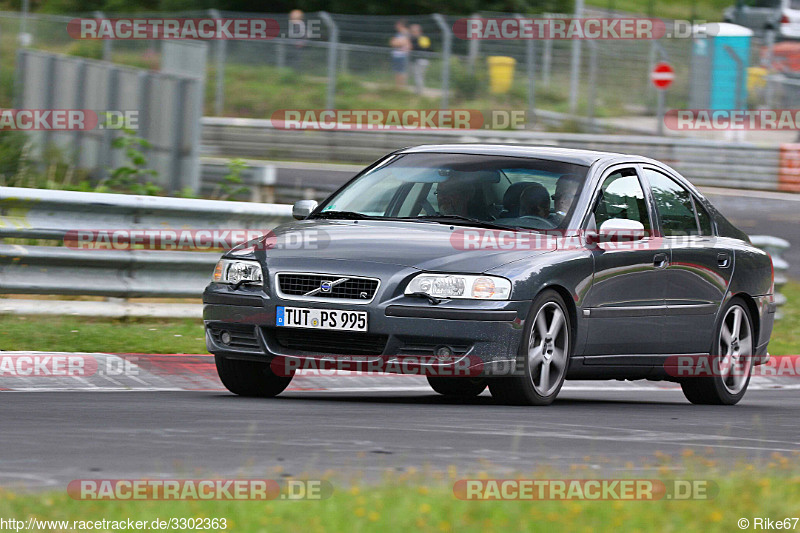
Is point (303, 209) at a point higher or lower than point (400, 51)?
lower

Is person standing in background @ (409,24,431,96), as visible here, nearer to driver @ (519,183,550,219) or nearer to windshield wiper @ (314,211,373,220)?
windshield wiper @ (314,211,373,220)

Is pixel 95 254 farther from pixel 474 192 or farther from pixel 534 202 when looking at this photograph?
pixel 534 202

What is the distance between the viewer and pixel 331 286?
8.20 metres

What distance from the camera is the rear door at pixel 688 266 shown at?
9766 mm

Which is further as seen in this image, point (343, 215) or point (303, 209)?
point (303, 209)

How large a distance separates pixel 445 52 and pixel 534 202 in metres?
20.9

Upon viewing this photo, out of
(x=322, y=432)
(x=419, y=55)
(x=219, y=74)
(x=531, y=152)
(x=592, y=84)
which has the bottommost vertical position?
(x=322, y=432)

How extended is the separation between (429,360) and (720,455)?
1.96 metres

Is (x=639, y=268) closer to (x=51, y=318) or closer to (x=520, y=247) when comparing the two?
(x=520, y=247)

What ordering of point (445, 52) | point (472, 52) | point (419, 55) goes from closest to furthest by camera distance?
1. point (445, 52)
2. point (472, 52)
3. point (419, 55)

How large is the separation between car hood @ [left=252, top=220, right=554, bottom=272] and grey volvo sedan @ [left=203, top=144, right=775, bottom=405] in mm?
14

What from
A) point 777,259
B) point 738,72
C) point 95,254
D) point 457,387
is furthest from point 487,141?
point 457,387

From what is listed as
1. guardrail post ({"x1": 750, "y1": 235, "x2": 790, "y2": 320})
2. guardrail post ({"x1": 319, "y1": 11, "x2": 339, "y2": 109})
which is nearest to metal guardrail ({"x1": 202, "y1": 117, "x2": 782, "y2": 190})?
guardrail post ({"x1": 319, "y1": 11, "x2": 339, "y2": 109})

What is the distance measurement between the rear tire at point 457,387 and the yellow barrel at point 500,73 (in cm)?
2041
